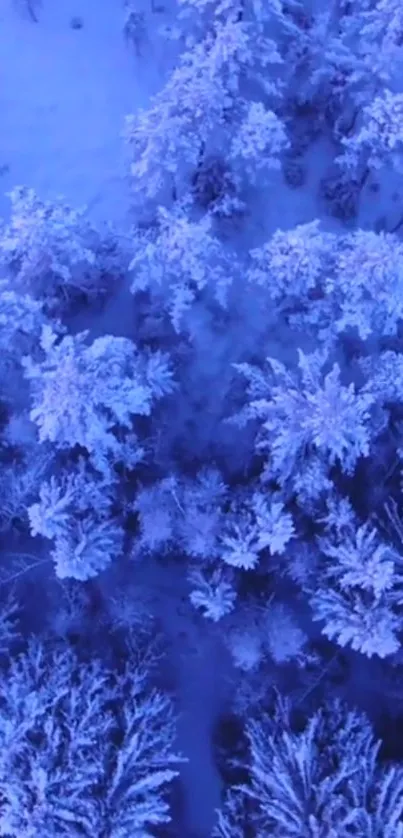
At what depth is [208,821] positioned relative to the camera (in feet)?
46.3

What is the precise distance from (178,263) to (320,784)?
8.89 m

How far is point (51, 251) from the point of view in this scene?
13953mm

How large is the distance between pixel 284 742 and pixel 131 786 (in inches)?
98.5

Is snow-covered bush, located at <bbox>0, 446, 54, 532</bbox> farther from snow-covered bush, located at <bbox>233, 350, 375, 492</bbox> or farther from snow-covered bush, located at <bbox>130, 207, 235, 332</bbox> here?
snow-covered bush, located at <bbox>233, 350, 375, 492</bbox>

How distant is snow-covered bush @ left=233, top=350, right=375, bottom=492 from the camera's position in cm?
1241

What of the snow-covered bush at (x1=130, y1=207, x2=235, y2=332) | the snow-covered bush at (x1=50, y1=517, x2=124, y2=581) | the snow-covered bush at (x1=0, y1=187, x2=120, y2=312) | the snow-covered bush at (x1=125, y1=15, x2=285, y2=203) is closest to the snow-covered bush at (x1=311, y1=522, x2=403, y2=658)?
the snow-covered bush at (x1=50, y1=517, x2=124, y2=581)

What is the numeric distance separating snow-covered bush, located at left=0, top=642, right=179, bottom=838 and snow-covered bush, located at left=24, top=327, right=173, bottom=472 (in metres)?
3.65

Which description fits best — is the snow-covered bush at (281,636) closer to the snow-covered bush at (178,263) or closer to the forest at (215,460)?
the forest at (215,460)

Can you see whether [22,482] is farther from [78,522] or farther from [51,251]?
[51,251]

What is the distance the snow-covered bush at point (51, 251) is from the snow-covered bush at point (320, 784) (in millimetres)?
8844

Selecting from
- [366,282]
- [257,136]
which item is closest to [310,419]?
[366,282]

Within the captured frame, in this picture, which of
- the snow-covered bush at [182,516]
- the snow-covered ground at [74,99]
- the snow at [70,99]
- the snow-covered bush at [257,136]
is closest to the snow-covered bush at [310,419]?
the snow-covered bush at [182,516]

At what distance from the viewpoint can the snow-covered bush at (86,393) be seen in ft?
40.3

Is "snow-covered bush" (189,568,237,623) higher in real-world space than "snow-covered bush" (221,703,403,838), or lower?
higher
